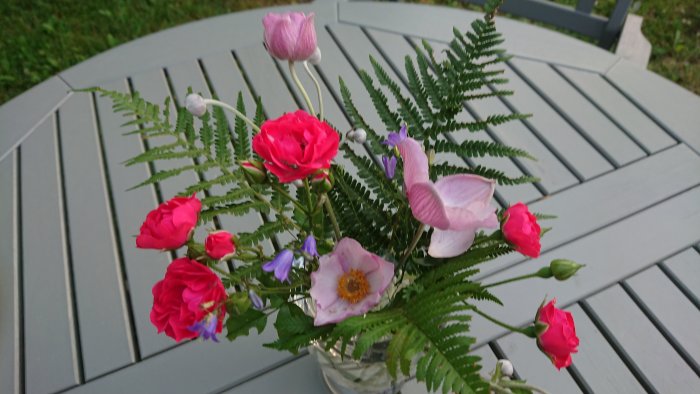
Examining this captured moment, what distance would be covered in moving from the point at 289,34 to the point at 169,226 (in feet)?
0.66

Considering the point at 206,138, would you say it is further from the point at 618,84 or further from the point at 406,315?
the point at 618,84

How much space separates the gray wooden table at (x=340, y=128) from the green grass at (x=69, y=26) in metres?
1.04

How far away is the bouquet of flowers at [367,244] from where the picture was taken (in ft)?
1.46

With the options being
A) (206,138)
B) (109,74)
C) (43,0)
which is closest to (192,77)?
(109,74)

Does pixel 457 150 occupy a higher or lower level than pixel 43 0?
lower

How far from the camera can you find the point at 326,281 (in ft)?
1.66

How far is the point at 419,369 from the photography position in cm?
46

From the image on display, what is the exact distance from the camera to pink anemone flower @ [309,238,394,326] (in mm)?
498

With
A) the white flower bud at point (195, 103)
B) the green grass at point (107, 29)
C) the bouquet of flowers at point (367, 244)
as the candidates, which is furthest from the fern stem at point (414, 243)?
the green grass at point (107, 29)

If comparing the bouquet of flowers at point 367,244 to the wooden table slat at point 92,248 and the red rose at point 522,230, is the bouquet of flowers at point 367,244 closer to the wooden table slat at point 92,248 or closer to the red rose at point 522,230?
the red rose at point 522,230

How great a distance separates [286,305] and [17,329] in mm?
596

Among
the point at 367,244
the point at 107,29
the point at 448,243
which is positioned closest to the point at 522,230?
the point at 448,243

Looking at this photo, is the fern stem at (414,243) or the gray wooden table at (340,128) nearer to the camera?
the fern stem at (414,243)

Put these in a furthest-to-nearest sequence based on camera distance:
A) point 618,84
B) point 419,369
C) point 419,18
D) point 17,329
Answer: point 419,18, point 618,84, point 17,329, point 419,369
